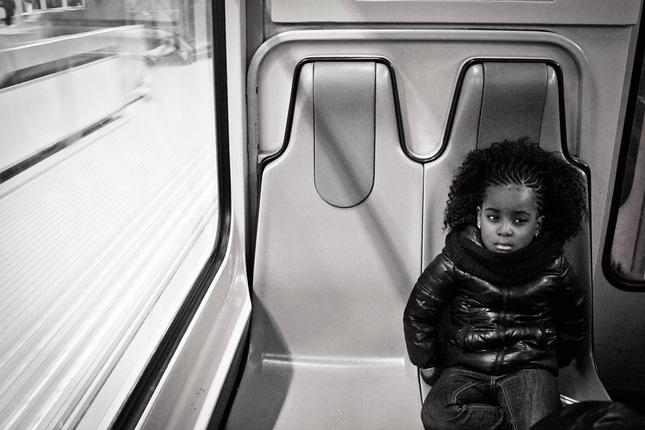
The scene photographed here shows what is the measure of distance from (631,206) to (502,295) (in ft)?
2.46

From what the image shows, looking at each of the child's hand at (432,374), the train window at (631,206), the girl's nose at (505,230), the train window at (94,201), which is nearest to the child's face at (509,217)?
the girl's nose at (505,230)

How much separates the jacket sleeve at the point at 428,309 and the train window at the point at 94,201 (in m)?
0.71

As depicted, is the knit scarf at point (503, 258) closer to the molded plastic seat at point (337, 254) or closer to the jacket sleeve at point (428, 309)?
the jacket sleeve at point (428, 309)

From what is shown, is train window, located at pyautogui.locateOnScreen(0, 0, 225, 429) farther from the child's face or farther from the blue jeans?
the child's face

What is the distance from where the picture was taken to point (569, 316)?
5.94 ft

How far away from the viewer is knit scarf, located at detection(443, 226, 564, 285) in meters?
1.67

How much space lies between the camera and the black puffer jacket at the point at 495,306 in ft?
5.54

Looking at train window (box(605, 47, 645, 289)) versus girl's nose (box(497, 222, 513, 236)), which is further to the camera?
train window (box(605, 47, 645, 289))

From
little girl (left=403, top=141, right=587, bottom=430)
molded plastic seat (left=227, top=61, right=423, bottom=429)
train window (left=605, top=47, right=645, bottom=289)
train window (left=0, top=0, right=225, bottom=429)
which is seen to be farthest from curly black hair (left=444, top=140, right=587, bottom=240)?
train window (left=0, top=0, right=225, bottom=429)

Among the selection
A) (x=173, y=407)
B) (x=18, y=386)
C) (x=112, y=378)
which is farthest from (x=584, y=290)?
(x=18, y=386)

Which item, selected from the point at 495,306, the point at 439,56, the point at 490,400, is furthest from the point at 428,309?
the point at 439,56

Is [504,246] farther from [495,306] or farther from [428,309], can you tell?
[428,309]

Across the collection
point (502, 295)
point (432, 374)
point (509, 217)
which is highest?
point (509, 217)

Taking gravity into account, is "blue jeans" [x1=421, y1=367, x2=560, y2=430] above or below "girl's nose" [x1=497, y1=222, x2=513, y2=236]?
below
